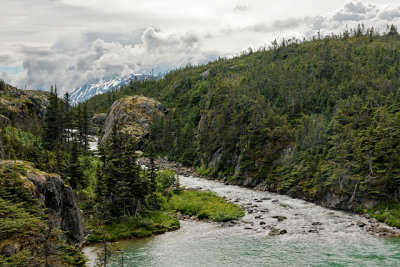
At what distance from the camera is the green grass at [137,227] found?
49.7 m

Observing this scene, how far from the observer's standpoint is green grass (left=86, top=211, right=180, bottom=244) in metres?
49.7

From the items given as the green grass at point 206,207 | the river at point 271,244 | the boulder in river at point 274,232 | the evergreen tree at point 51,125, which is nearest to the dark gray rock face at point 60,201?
the river at point 271,244

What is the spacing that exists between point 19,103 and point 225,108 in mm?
110095

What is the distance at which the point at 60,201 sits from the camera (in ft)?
136

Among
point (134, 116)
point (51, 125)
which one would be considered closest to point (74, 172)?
point (51, 125)

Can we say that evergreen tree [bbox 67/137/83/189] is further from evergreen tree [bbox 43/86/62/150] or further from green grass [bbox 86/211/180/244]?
evergreen tree [bbox 43/86/62/150]

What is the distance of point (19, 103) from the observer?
16188 centimetres

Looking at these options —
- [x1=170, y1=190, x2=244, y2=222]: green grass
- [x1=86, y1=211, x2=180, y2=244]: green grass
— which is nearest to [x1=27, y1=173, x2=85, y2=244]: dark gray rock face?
[x1=86, y1=211, x2=180, y2=244]: green grass

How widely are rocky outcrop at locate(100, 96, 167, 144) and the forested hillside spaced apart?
8.58 m

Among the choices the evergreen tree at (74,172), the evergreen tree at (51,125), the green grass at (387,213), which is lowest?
the green grass at (387,213)

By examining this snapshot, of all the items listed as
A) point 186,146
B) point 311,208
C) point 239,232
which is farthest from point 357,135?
point 186,146

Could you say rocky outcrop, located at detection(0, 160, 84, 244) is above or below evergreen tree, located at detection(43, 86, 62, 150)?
below

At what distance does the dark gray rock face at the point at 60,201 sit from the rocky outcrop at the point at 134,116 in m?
107

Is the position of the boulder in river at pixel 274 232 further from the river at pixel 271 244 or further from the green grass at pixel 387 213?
the green grass at pixel 387 213
